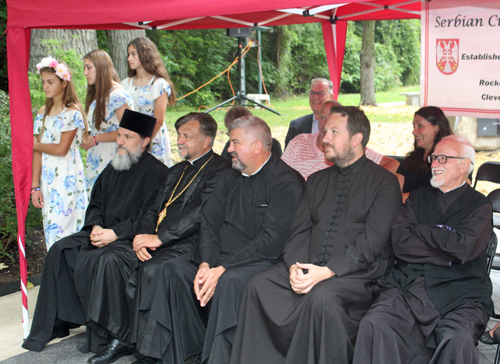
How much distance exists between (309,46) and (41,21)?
2134 cm

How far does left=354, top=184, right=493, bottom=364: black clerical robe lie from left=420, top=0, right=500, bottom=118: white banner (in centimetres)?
A: 82

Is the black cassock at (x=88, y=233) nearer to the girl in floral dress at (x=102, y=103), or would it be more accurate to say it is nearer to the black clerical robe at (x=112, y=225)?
the black clerical robe at (x=112, y=225)

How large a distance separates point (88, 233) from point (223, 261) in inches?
48.9

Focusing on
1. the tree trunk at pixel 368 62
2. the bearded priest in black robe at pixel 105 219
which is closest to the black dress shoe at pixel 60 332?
the bearded priest in black robe at pixel 105 219

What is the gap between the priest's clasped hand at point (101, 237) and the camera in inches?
154

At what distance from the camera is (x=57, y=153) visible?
177 inches

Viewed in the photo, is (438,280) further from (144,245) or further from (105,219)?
(105,219)

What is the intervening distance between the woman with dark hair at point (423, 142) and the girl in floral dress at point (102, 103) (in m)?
2.69

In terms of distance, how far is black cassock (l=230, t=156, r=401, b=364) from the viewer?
2.79m

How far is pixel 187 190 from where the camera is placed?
3.99m

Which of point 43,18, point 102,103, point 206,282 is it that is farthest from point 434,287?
point 102,103

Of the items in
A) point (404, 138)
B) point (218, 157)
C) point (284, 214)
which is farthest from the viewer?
point (404, 138)

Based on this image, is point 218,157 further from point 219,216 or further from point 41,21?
point 41,21

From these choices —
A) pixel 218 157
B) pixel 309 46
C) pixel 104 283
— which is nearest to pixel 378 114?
pixel 309 46
